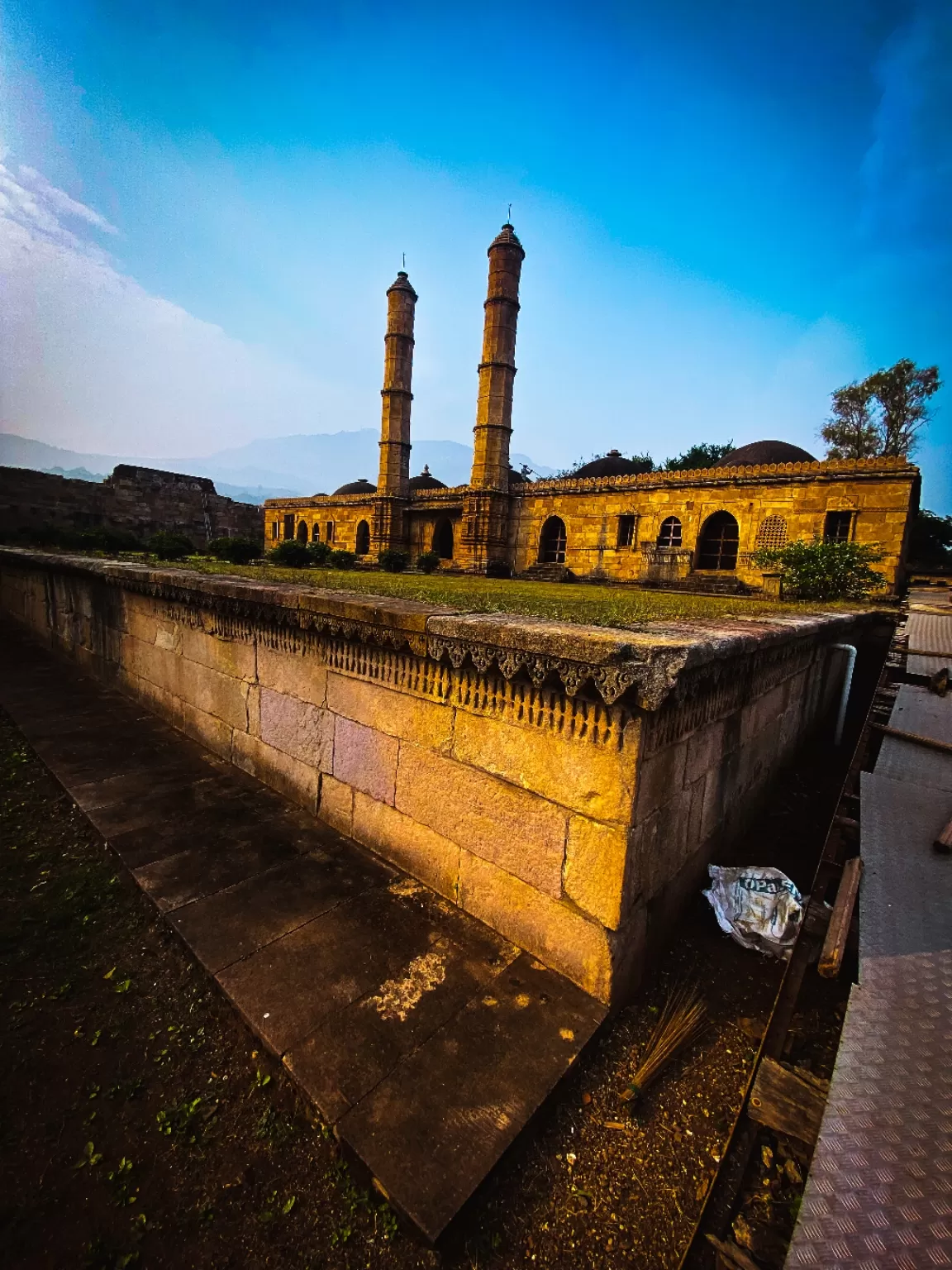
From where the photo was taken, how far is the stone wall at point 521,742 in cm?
194

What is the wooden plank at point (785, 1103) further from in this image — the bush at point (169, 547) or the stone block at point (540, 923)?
the bush at point (169, 547)

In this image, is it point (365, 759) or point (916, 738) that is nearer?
point (916, 738)

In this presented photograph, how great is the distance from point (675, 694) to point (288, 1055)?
181 cm

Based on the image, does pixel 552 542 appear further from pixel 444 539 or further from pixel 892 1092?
pixel 892 1092

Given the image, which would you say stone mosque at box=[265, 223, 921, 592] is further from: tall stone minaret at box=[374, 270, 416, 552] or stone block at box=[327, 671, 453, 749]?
stone block at box=[327, 671, 453, 749]

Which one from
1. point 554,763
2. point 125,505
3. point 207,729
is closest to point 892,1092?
point 554,763

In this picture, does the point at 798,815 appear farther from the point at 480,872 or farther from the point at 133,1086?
the point at 133,1086

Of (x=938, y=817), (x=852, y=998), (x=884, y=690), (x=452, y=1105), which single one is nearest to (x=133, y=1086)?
(x=452, y=1105)

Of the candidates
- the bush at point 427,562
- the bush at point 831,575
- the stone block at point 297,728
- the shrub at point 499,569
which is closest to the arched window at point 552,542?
the shrub at point 499,569

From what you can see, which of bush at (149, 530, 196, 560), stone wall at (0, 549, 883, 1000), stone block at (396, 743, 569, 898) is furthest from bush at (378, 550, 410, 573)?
stone block at (396, 743, 569, 898)

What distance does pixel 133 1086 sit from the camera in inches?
66.7

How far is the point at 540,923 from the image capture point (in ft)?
7.31

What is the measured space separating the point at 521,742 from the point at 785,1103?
1.29 metres

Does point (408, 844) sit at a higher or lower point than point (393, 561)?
lower
